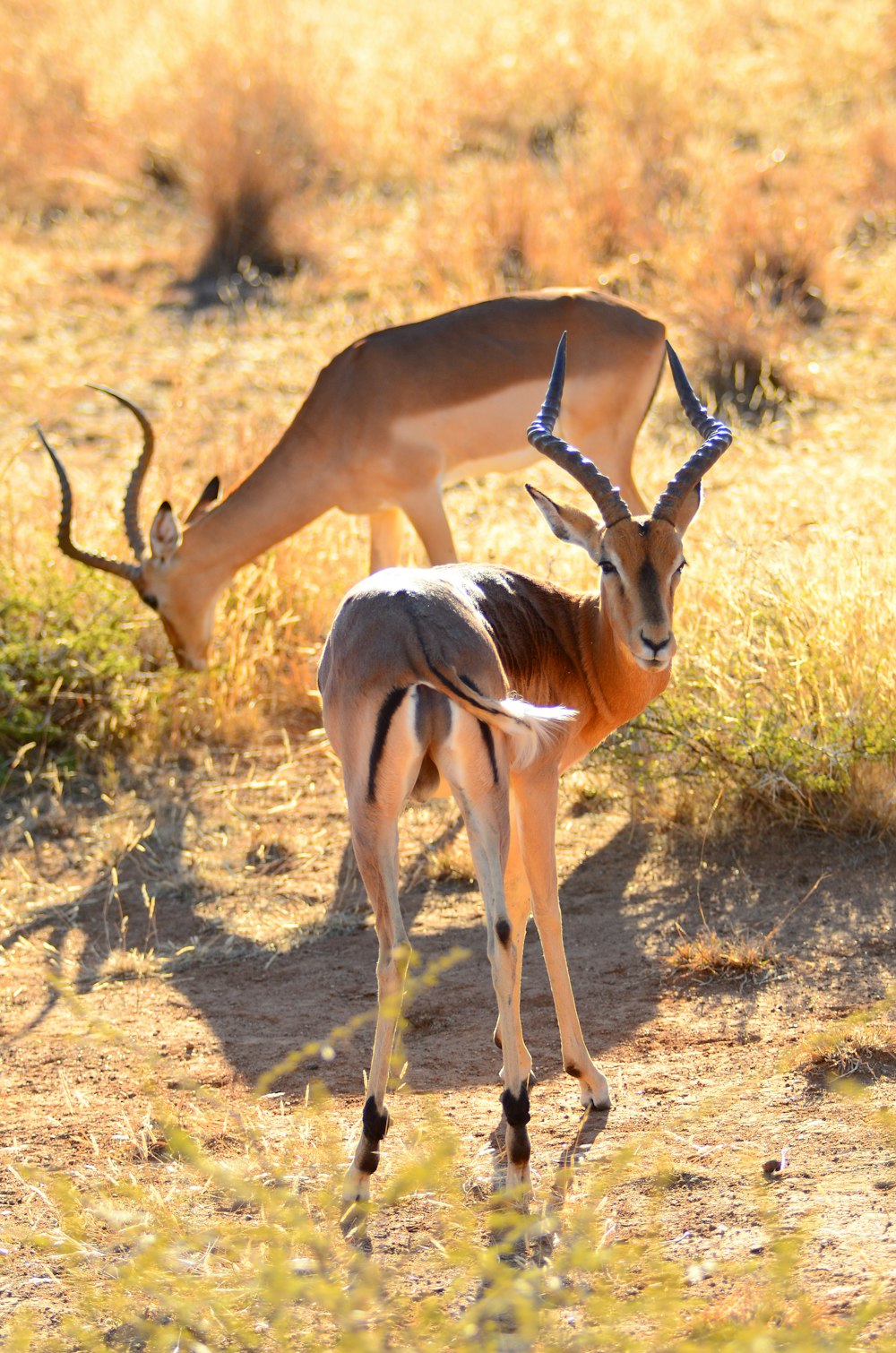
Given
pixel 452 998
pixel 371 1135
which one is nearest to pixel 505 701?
pixel 371 1135

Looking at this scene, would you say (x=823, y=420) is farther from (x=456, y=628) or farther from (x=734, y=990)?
(x=456, y=628)

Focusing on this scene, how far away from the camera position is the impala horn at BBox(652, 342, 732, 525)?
460cm

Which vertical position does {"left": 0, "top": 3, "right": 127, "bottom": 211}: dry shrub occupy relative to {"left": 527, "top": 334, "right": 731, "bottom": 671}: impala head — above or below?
above

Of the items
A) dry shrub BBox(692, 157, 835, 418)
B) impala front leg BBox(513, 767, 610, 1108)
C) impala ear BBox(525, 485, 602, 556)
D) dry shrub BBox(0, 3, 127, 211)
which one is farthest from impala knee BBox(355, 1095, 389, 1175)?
dry shrub BBox(0, 3, 127, 211)

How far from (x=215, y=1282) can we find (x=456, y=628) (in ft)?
5.55

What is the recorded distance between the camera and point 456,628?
4.06 m

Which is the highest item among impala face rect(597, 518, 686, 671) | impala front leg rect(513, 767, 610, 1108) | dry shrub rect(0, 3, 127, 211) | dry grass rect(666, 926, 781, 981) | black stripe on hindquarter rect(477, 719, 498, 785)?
dry shrub rect(0, 3, 127, 211)

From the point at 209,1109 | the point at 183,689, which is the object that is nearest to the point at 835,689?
the point at 209,1109

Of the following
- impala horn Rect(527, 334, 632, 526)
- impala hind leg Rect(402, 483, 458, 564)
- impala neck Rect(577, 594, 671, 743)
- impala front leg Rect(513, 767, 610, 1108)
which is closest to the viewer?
impala front leg Rect(513, 767, 610, 1108)

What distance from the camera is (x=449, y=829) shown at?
22.1 feet

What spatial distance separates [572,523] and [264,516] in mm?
3308

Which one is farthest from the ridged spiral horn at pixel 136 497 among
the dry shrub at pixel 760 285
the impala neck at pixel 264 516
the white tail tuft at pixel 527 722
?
the dry shrub at pixel 760 285

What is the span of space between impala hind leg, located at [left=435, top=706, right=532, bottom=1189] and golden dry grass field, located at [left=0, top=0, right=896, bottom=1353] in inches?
8.9

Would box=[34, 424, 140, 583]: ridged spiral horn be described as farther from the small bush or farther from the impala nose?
the impala nose
